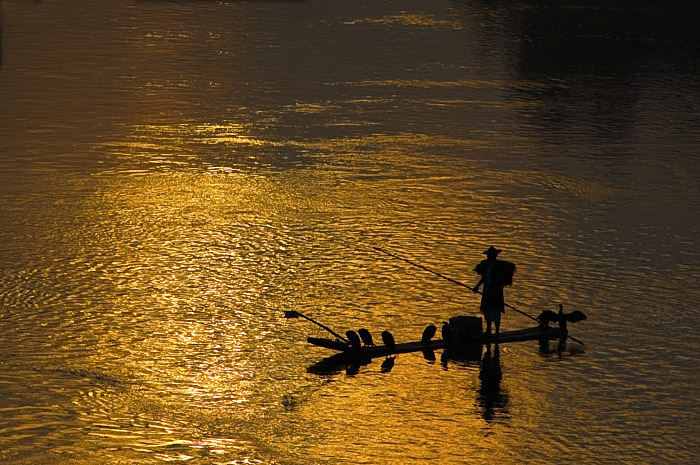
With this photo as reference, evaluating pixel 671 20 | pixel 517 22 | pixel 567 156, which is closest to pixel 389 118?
pixel 567 156

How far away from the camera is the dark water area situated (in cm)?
1419

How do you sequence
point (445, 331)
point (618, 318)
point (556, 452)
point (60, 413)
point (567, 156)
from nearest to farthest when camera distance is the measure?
point (556, 452), point (60, 413), point (445, 331), point (618, 318), point (567, 156)

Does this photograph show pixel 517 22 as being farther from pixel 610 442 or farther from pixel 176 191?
pixel 610 442

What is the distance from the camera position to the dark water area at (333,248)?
559 inches

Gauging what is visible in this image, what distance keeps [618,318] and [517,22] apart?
3686cm

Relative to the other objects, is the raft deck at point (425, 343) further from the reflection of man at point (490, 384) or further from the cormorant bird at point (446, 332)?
the reflection of man at point (490, 384)

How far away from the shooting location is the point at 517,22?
53.1m

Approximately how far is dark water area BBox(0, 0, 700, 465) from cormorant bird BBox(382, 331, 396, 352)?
0.16m

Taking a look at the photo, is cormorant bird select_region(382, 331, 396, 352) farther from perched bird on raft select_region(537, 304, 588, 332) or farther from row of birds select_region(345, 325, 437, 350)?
perched bird on raft select_region(537, 304, 588, 332)

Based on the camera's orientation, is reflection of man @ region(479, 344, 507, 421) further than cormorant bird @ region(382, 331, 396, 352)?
No

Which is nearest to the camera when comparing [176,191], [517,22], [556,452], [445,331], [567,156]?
[556,452]

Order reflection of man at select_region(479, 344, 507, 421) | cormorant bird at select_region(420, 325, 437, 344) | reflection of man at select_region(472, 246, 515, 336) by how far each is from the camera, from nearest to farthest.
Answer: reflection of man at select_region(479, 344, 507, 421) < cormorant bird at select_region(420, 325, 437, 344) < reflection of man at select_region(472, 246, 515, 336)

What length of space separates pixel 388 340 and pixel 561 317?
2415 millimetres

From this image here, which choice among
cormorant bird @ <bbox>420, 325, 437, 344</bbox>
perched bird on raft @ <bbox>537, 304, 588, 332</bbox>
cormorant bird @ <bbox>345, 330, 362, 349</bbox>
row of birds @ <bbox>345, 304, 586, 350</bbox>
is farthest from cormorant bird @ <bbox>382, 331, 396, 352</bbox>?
perched bird on raft @ <bbox>537, 304, 588, 332</bbox>
